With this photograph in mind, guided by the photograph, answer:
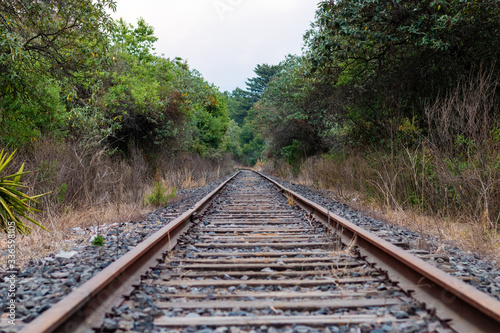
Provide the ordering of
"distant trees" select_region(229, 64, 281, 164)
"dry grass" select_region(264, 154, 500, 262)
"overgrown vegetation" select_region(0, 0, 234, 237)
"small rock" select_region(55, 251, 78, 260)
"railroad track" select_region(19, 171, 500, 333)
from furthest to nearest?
"distant trees" select_region(229, 64, 281, 164)
"overgrown vegetation" select_region(0, 0, 234, 237)
"dry grass" select_region(264, 154, 500, 262)
"small rock" select_region(55, 251, 78, 260)
"railroad track" select_region(19, 171, 500, 333)

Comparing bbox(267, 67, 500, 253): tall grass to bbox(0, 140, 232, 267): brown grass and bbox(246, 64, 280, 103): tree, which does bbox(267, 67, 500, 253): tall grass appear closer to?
bbox(0, 140, 232, 267): brown grass

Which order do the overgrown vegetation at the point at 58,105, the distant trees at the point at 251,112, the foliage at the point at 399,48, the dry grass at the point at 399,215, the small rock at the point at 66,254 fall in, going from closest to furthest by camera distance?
the small rock at the point at 66,254 → the dry grass at the point at 399,215 → the overgrown vegetation at the point at 58,105 → the foliage at the point at 399,48 → the distant trees at the point at 251,112

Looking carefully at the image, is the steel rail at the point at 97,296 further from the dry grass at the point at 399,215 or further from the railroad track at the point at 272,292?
the dry grass at the point at 399,215

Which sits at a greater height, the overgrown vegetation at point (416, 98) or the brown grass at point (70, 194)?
the overgrown vegetation at point (416, 98)

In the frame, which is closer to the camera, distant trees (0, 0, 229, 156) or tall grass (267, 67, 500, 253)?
tall grass (267, 67, 500, 253)

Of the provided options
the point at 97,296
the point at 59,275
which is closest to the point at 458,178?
the point at 97,296

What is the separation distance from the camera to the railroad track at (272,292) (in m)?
2.08

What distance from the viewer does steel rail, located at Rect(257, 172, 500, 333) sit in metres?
1.98

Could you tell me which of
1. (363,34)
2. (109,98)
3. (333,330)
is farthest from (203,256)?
(109,98)

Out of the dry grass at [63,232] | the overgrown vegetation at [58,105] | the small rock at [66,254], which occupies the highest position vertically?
the overgrown vegetation at [58,105]

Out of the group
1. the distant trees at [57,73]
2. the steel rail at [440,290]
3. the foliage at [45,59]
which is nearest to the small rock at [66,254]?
the steel rail at [440,290]

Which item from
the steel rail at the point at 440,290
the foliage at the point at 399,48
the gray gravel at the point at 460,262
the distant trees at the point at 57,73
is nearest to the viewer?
the steel rail at the point at 440,290

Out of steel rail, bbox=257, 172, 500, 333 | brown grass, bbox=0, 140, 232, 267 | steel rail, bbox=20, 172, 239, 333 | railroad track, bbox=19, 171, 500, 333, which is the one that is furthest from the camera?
brown grass, bbox=0, 140, 232, 267

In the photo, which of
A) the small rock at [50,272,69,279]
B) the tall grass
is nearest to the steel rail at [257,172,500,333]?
the tall grass
